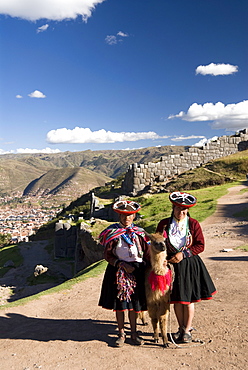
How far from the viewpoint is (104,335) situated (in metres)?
5.01

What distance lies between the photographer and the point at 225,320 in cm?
497

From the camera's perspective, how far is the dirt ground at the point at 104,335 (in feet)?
12.9

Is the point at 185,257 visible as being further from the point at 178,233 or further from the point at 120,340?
the point at 120,340

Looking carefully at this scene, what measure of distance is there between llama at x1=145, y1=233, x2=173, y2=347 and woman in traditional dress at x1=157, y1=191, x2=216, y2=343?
0.56 ft

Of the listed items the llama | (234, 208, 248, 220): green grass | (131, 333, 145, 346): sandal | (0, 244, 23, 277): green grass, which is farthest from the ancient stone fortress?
the llama

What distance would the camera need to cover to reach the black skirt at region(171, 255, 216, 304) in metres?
4.23

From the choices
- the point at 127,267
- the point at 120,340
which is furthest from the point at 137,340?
the point at 127,267

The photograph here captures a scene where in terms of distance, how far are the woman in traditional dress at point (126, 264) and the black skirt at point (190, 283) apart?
1.71ft

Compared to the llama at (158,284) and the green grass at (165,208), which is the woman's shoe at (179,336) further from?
the green grass at (165,208)

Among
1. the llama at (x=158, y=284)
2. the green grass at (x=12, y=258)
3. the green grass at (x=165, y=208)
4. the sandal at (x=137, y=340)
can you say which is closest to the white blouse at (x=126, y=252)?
the llama at (x=158, y=284)

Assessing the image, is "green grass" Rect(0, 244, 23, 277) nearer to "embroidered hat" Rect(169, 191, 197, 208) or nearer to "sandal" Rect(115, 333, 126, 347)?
"sandal" Rect(115, 333, 126, 347)

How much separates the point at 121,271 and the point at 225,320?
2.14 metres

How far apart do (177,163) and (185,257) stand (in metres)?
26.0

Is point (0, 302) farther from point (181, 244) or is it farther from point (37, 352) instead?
point (181, 244)
